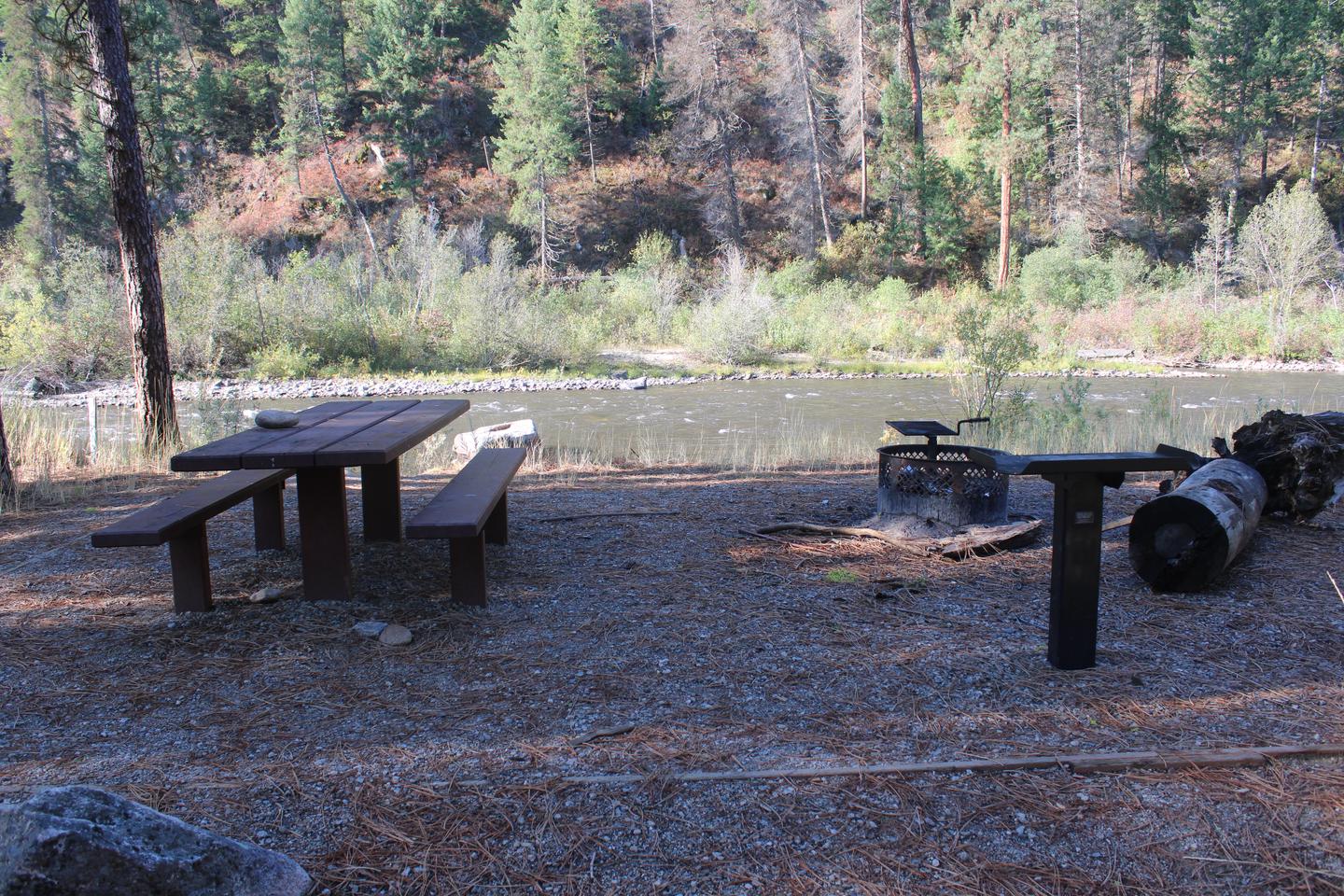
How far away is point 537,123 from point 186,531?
119ft

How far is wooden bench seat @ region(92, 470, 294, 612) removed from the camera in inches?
125

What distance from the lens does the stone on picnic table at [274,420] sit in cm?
383

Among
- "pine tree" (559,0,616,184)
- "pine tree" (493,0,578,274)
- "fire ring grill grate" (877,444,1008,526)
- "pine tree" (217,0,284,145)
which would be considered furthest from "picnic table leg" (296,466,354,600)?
"pine tree" (217,0,284,145)

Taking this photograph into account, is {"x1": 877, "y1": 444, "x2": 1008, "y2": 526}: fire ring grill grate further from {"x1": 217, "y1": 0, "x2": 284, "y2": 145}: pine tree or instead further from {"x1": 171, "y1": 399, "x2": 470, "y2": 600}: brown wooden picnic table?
{"x1": 217, "y1": 0, "x2": 284, "y2": 145}: pine tree

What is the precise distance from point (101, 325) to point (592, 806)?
22352mm

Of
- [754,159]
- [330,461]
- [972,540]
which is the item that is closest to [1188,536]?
[972,540]

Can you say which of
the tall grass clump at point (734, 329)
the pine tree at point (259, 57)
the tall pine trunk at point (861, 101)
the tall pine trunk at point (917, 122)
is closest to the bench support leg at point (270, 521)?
the tall grass clump at point (734, 329)

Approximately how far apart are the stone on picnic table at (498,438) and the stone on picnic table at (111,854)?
22.3 ft

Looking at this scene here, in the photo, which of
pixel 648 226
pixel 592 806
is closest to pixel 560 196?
pixel 648 226

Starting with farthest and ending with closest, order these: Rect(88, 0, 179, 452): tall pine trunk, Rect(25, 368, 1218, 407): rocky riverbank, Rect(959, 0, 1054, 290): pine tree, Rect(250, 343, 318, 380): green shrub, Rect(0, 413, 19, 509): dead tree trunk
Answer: Rect(959, 0, 1054, 290): pine tree < Rect(250, 343, 318, 380): green shrub < Rect(25, 368, 1218, 407): rocky riverbank < Rect(88, 0, 179, 452): tall pine trunk < Rect(0, 413, 19, 509): dead tree trunk

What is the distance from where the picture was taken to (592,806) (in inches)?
84.7

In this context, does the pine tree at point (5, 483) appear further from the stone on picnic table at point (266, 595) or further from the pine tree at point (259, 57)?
the pine tree at point (259, 57)

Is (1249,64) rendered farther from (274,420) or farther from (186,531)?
(186,531)

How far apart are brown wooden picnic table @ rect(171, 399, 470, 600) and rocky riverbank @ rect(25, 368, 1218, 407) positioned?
15963mm
